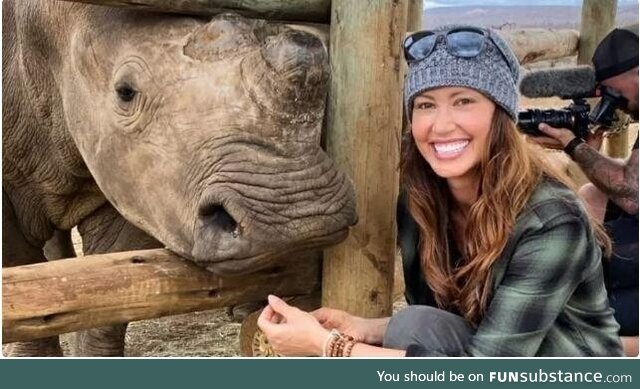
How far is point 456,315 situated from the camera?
111 inches

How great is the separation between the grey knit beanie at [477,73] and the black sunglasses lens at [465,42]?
1cm

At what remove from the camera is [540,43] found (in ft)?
20.6

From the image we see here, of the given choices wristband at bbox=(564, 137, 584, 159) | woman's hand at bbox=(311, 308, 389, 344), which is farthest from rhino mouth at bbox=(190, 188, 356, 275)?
wristband at bbox=(564, 137, 584, 159)

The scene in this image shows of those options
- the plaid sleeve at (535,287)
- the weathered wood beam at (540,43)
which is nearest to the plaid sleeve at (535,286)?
the plaid sleeve at (535,287)

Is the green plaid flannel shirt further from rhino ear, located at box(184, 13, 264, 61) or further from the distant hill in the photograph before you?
the distant hill

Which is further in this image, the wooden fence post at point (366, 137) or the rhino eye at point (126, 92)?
the rhino eye at point (126, 92)

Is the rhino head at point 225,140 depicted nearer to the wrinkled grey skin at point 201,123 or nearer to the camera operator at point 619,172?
the wrinkled grey skin at point 201,123

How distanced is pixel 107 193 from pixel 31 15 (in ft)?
2.81

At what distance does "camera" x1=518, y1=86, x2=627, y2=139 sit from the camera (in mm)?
3410

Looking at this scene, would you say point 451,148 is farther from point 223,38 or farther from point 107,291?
point 107,291

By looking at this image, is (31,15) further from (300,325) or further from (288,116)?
(300,325)

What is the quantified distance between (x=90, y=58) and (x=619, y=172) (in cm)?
187

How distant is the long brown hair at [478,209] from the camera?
8.48ft
